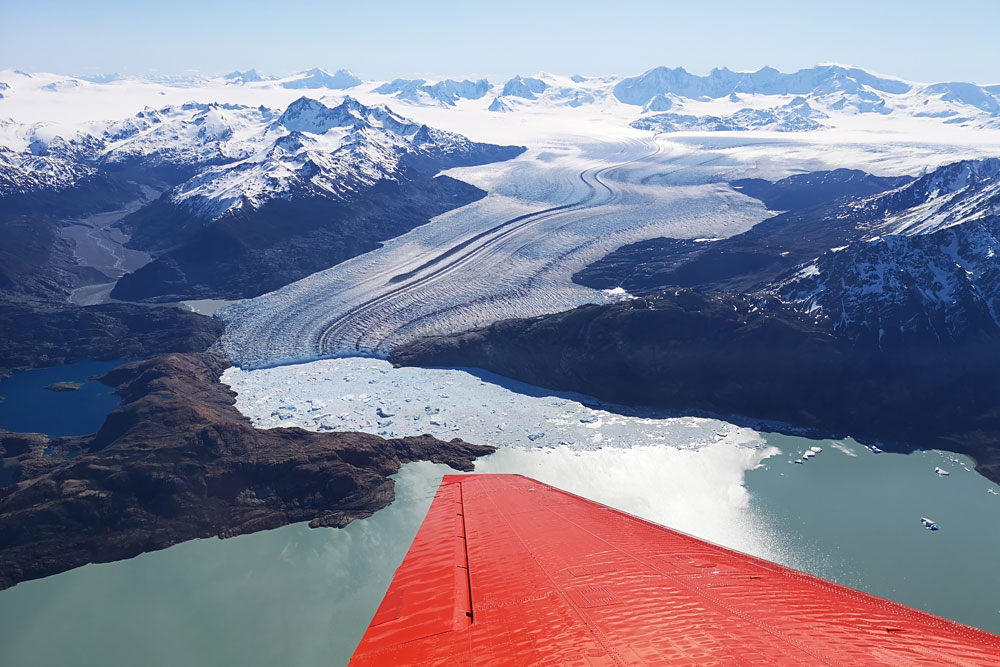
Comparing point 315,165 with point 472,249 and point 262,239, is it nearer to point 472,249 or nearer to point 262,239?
point 262,239

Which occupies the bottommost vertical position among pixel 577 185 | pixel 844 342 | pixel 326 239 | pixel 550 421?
pixel 550 421

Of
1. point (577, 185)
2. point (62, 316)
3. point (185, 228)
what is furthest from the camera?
point (577, 185)

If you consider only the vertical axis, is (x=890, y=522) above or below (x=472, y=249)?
below

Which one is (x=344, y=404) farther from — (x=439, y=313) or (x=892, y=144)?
(x=892, y=144)

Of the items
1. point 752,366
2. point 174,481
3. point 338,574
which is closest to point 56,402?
point 174,481

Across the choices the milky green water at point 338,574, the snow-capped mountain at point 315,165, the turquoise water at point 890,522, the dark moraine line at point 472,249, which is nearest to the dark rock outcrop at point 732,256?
the dark moraine line at point 472,249

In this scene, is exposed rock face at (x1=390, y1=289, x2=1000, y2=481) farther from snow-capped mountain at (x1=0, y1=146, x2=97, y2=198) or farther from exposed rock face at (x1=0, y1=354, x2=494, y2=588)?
snow-capped mountain at (x1=0, y1=146, x2=97, y2=198)

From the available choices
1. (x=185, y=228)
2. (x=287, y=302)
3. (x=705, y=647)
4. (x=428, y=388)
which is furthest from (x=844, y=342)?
(x=185, y=228)

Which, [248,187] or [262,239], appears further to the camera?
[248,187]
